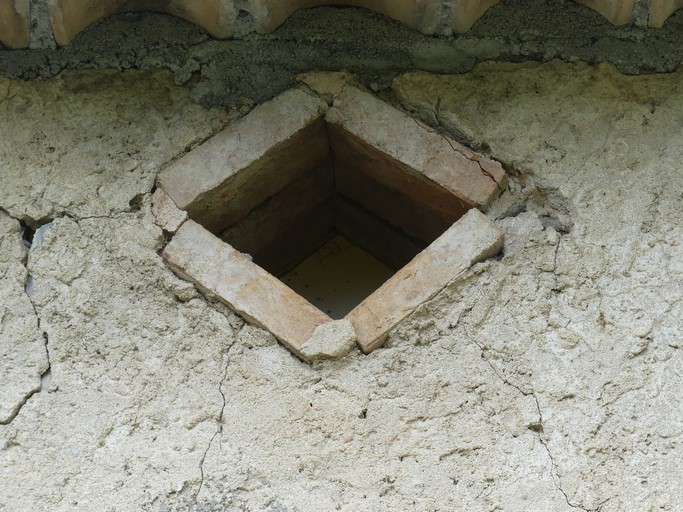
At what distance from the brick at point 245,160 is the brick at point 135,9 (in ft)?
0.87

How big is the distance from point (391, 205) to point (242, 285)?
699 millimetres

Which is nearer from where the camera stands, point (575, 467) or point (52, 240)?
point (575, 467)

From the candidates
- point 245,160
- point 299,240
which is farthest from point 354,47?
point 299,240

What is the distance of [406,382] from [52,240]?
39.0 inches

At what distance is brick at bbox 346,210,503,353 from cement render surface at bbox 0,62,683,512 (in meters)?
0.04

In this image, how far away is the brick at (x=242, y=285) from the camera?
2.50m

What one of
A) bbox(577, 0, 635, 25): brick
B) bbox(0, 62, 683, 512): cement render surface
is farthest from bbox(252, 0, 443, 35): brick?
bbox(577, 0, 635, 25): brick

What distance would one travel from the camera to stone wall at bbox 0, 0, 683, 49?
2.72 metres

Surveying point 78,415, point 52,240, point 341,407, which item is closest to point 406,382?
point 341,407

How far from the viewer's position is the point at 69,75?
9.44 feet

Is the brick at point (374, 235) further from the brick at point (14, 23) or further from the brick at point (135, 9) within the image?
the brick at point (14, 23)

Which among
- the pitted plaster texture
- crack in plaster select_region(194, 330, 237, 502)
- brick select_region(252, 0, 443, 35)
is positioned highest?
brick select_region(252, 0, 443, 35)

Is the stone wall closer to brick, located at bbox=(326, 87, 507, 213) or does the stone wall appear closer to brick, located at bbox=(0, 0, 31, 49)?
brick, located at bbox=(0, 0, 31, 49)

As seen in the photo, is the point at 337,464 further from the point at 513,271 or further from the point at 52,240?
the point at 52,240
